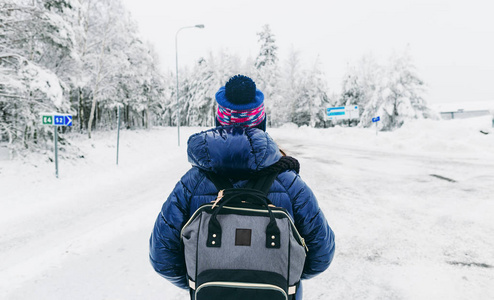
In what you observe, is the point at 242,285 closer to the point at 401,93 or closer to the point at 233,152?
the point at 233,152

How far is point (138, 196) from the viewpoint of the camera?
7.68 m

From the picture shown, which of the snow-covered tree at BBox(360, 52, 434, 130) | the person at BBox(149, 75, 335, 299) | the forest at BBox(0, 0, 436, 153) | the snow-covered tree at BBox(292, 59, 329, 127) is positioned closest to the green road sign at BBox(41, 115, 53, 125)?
the forest at BBox(0, 0, 436, 153)

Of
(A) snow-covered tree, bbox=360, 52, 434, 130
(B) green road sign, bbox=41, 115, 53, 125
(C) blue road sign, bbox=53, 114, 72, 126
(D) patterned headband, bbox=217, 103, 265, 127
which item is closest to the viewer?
(D) patterned headband, bbox=217, 103, 265, 127

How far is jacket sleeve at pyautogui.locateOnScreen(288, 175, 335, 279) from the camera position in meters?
1.55

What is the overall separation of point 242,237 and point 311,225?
509 millimetres

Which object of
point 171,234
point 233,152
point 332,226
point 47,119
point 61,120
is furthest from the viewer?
point 61,120

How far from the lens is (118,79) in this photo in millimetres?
24219

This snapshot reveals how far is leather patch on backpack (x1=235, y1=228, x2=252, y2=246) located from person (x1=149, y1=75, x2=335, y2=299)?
11.0 inches

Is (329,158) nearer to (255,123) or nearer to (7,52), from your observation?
(255,123)

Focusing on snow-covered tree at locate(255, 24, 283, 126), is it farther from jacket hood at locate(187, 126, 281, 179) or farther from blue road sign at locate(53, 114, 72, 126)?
jacket hood at locate(187, 126, 281, 179)

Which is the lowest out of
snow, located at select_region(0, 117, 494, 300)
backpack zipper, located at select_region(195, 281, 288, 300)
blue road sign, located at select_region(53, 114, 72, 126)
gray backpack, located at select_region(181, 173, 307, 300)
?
snow, located at select_region(0, 117, 494, 300)

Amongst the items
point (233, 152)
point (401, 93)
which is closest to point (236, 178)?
point (233, 152)

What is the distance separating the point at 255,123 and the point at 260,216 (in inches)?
24.4

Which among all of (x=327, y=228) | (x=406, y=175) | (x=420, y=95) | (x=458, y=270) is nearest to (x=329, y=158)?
(x=406, y=175)
